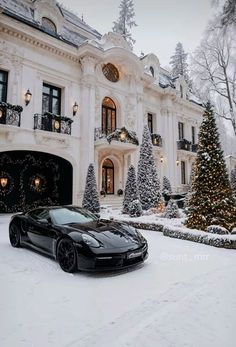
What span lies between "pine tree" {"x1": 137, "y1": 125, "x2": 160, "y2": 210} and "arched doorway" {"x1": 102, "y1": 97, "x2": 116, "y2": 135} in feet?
14.4

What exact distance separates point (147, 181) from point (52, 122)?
6.65 meters

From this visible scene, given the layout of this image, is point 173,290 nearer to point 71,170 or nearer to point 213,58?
point 71,170

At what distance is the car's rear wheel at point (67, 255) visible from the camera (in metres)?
4.69

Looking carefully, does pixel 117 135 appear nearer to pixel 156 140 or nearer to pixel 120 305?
pixel 156 140

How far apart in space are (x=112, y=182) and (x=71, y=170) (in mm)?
4108

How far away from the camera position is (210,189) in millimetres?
8398

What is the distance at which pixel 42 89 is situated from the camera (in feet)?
50.1

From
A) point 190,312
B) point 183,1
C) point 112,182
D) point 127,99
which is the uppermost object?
point 127,99

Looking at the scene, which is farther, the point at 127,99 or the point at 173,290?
the point at 127,99

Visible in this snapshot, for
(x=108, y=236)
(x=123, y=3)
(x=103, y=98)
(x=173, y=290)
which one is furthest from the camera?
(x=123, y=3)

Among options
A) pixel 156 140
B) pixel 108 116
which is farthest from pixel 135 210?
pixel 156 140

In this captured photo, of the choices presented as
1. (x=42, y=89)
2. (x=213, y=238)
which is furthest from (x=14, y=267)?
(x=42, y=89)

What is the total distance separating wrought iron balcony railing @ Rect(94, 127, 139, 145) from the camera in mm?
16812

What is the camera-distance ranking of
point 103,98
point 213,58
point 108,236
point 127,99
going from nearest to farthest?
point 108,236
point 103,98
point 127,99
point 213,58
